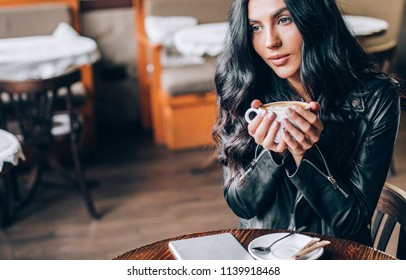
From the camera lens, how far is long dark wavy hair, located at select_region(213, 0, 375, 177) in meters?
1.12

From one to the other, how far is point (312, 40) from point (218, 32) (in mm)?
1935

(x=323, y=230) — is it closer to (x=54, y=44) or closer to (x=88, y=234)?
(x=88, y=234)

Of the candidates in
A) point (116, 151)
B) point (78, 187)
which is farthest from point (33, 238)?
point (116, 151)

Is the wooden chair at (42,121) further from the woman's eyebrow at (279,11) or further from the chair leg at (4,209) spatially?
the woman's eyebrow at (279,11)

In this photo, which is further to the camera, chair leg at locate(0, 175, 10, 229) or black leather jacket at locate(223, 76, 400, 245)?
chair leg at locate(0, 175, 10, 229)

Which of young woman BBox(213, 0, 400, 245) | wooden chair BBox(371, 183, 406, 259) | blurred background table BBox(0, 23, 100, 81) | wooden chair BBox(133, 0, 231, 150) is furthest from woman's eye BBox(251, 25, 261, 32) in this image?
wooden chair BBox(133, 0, 231, 150)

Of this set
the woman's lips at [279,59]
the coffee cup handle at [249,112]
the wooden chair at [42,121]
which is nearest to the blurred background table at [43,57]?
the wooden chair at [42,121]

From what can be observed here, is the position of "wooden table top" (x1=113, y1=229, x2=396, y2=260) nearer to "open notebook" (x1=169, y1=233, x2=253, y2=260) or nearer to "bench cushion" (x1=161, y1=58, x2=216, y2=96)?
"open notebook" (x1=169, y1=233, x2=253, y2=260)

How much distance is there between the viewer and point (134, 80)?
11.8 feet

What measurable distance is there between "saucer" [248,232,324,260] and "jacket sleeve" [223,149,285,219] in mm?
155

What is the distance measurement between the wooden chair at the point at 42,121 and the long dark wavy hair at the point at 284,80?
4.20ft

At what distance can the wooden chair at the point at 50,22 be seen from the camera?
3.20m

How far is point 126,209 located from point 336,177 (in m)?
1.58

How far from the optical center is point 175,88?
3.15 metres
